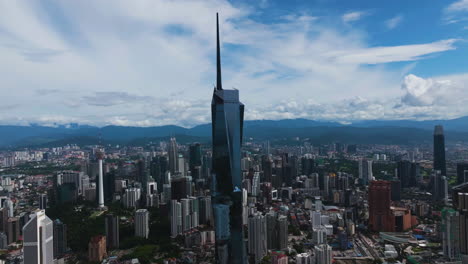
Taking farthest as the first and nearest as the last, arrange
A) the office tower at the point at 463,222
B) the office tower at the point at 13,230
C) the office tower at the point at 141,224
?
the office tower at the point at 141,224
the office tower at the point at 13,230
the office tower at the point at 463,222

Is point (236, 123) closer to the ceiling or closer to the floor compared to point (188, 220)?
closer to the ceiling

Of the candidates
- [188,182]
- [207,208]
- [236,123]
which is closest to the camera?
[236,123]

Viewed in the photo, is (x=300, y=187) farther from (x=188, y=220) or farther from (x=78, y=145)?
(x=78, y=145)

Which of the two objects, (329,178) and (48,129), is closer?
(329,178)

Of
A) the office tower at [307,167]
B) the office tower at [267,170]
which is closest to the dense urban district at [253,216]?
the office tower at [267,170]

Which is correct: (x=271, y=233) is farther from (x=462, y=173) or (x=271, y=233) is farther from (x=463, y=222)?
(x=462, y=173)

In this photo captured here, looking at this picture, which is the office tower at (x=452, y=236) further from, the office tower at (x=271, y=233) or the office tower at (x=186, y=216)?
the office tower at (x=186, y=216)

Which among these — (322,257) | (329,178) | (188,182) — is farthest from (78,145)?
(322,257)
